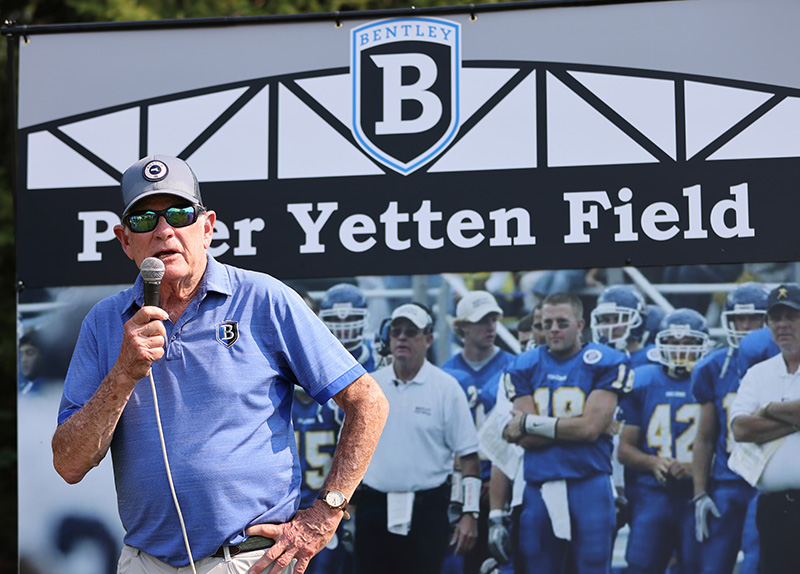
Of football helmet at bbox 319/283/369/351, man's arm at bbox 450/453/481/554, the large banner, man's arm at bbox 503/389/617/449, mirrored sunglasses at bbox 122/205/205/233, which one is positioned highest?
the large banner

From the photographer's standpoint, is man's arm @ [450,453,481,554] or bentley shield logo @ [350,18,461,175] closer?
man's arm @ [450,453,481,554]

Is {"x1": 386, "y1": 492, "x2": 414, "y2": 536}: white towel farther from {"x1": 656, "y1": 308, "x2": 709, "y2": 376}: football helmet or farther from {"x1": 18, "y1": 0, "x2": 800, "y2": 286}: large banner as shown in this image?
{"x1": 656, "y1": 308, "x2": 709, "y2": 376}: football helmet

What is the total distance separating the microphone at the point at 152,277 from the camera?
2537 millimetres

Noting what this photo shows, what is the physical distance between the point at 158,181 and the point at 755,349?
7.87 feet

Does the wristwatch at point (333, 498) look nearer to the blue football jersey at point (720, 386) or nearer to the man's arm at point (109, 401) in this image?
the man's arm at point (109, 401)

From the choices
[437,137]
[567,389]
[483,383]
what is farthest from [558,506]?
[437,137]

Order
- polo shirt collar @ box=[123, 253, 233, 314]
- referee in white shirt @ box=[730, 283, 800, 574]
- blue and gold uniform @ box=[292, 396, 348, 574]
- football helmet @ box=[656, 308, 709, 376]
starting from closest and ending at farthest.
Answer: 1. polo shirt collar @ box=[123, 253, 233, 314]
2. referee in white shirt @ box=[730, 283, 800, 574]
3. football helmet @ box=[656, 308, 709, 376]
4. blue and gold uniform @ box=[292, 396, 348, 574]

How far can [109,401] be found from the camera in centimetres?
255

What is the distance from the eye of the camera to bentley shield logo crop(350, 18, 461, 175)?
13.8ft

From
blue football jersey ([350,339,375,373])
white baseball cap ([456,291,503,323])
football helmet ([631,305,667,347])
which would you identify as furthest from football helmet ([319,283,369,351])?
football helmet ([631,305,667,347])

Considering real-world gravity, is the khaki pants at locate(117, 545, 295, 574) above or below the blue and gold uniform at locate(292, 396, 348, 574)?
below

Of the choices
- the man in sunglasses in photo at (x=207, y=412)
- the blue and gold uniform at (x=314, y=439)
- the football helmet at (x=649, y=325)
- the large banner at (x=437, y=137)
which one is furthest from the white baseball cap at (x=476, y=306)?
the man in sunglasses in photo at (x=207, y=412)

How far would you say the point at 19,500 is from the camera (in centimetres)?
→ 423

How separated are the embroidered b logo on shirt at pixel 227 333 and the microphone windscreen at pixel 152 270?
0.74 feet
